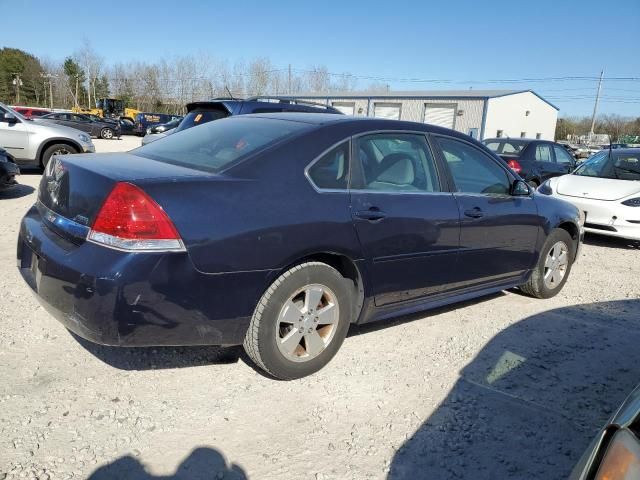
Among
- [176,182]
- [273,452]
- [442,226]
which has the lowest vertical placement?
[273,452]

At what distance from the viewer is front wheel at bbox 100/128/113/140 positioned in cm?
2933

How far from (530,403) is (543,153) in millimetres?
9616

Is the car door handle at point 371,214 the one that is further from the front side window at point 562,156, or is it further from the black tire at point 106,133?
the black tire at point 106,133

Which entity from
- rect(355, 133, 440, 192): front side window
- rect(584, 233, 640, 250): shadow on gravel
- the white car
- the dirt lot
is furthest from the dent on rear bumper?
rect(584, 233, 640, 250): shadow on gravel

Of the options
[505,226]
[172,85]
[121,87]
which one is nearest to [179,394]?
[505,226]

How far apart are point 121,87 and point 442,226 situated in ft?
263

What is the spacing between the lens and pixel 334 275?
10.1 feet

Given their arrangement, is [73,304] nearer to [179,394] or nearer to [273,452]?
[179,394]

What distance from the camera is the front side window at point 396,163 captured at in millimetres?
3338

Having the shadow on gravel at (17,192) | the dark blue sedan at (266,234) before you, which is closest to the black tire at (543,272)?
the dark blue sedan at (266,234)

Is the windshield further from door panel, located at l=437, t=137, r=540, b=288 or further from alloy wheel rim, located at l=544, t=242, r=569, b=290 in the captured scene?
door panel, located at l=437, t=137, r=540, b=288

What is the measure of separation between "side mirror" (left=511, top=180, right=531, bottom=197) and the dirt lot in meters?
1.16

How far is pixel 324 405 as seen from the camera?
2893mm

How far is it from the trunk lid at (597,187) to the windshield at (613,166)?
0.26m
